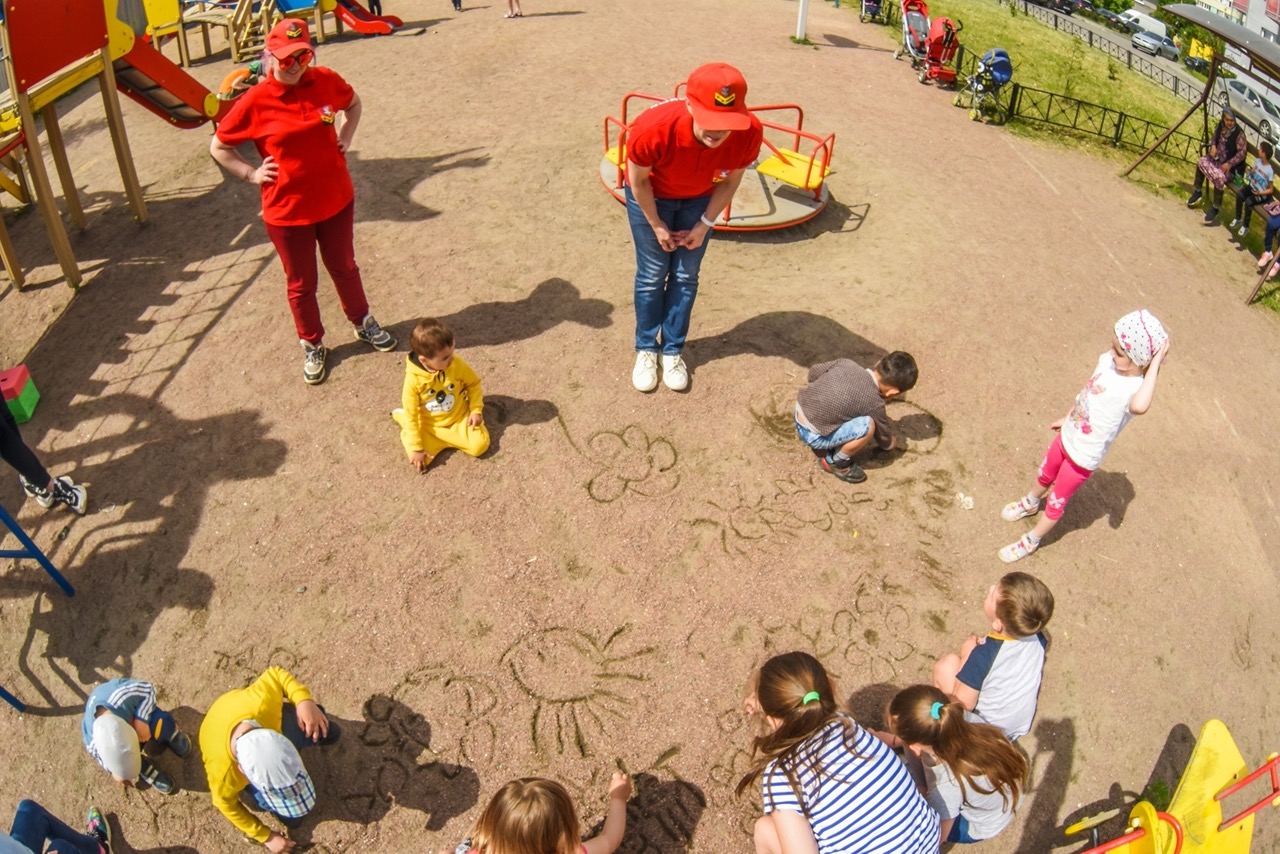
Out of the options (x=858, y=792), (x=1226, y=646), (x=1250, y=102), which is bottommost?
(x=1226, y=646)

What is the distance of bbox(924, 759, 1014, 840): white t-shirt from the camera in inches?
134

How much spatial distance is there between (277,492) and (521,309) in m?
2.31

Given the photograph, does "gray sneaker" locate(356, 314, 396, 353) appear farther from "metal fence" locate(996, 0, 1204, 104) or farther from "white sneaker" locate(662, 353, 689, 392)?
"metal fence" locate(996, 0, 1204, 104)

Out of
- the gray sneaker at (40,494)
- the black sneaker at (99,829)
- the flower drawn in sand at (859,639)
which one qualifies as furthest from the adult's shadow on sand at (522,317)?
the black sneaker at (99,829)

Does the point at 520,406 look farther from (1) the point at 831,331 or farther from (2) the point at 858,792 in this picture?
(2) the point at 858,792

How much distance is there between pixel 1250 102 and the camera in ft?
28.1

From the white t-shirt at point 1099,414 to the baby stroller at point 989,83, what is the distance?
7360 mm

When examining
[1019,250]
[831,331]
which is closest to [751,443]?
[831,331]

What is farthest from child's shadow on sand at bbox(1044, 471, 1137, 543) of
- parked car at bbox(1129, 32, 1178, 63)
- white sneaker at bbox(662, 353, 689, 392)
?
parked car at bbox(1129, 32, 1178, 63)

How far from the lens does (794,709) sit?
2996 mm

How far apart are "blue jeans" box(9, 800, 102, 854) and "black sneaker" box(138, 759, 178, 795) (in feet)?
0.93

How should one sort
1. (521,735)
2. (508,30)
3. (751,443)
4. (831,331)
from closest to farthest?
1. (521,735)
2. (751,443)
3. (831,331)
4. (508,30)

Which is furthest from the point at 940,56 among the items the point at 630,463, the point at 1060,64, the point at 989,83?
the point at 630,463

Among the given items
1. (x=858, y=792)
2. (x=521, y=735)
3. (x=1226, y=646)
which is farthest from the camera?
(x=1226, y=646)
